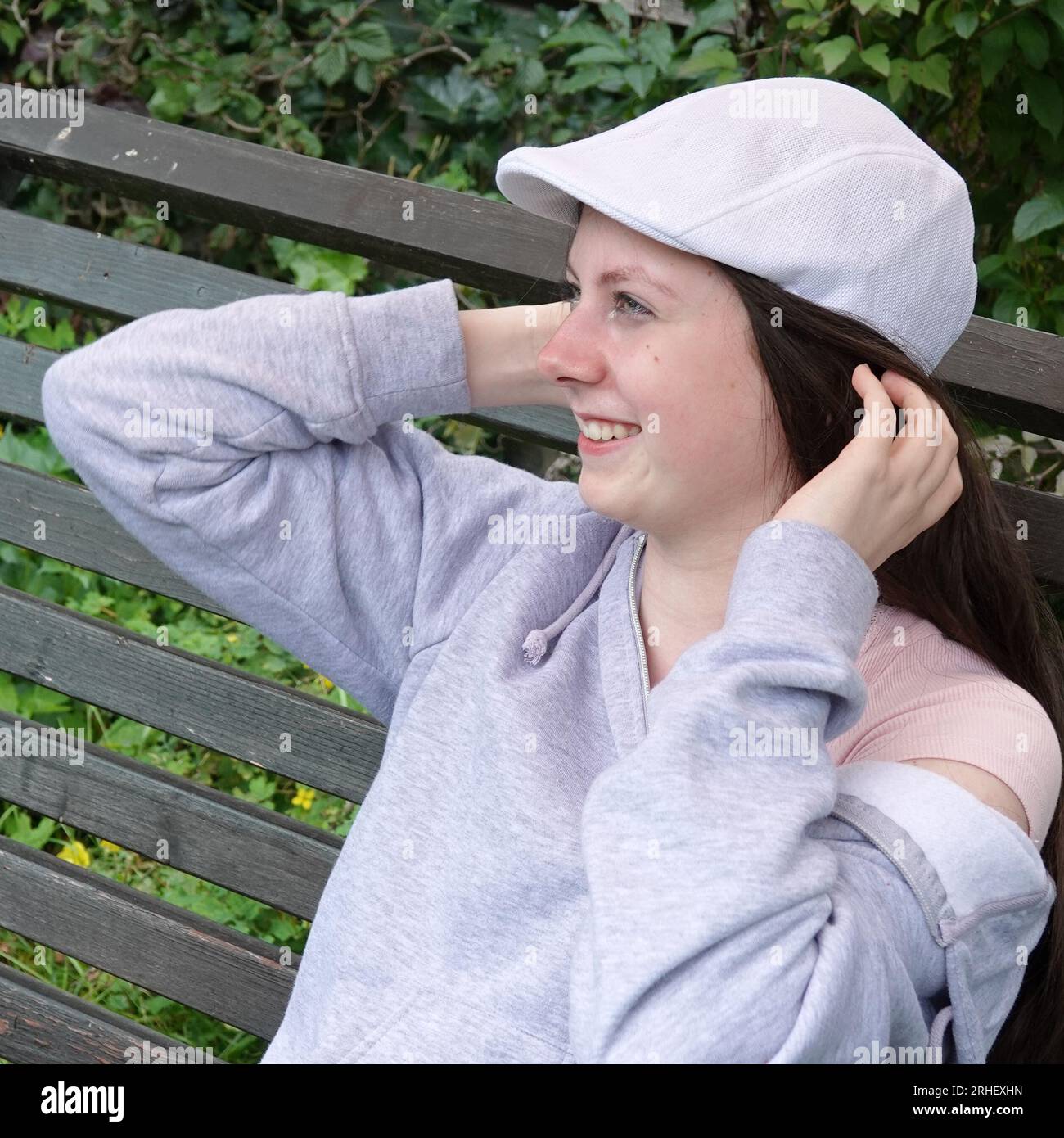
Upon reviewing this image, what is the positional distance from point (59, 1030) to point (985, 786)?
1.44m

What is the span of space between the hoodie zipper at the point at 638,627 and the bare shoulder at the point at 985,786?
1.03 feet

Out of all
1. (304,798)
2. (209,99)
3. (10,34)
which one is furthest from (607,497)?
(10,34)

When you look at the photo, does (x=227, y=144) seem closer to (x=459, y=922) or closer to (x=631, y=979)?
(x=459, y=922)

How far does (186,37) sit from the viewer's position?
13.3ft

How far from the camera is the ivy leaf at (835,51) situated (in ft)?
8.75

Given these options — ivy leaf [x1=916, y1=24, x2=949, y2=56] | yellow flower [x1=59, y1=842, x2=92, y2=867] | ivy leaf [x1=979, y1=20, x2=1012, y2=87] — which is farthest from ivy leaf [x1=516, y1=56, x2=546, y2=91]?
yellow flower [x1=59, y1=842, x2=92, y2=867]

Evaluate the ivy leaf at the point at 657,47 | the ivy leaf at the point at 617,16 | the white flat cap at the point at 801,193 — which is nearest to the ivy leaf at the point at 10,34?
the ivy leaf at the point at 617,16

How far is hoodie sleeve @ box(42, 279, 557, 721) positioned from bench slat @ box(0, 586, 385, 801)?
1.06ft

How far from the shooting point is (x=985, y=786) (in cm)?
152

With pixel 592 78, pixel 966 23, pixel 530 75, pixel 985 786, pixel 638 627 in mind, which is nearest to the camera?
pixel 985 786

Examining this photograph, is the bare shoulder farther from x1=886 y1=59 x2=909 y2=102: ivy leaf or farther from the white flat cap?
x1=886 y1=59 x2=909 y2=102: ivy leaf

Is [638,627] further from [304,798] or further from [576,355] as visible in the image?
[304,798]

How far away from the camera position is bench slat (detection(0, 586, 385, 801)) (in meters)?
2.25

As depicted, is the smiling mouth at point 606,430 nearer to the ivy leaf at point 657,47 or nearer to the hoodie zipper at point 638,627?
the hoodie zipper at point 638,627
